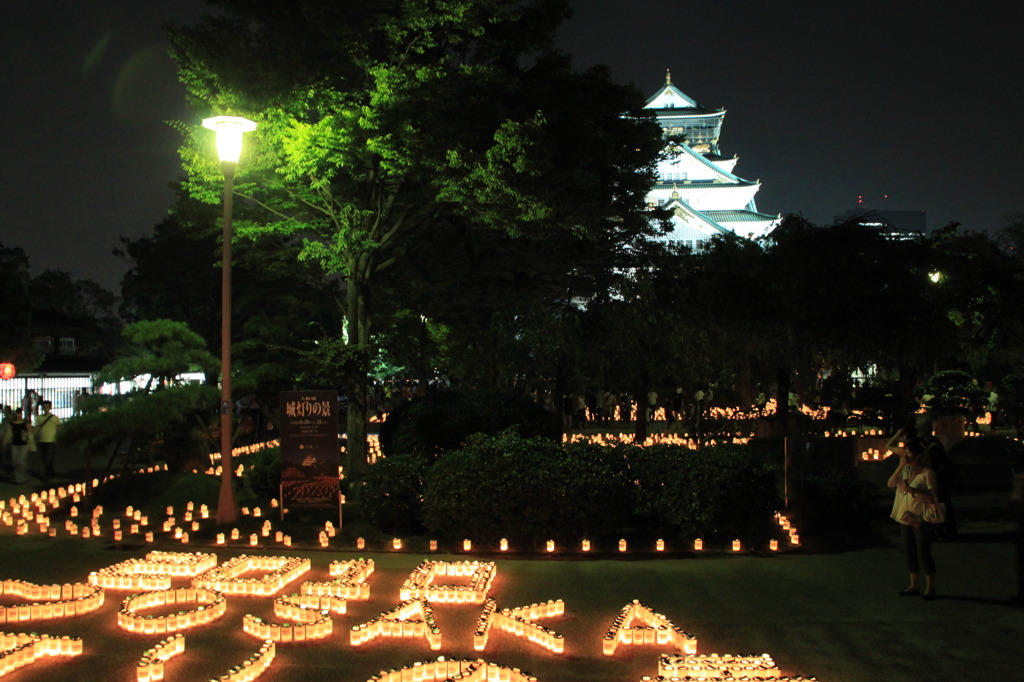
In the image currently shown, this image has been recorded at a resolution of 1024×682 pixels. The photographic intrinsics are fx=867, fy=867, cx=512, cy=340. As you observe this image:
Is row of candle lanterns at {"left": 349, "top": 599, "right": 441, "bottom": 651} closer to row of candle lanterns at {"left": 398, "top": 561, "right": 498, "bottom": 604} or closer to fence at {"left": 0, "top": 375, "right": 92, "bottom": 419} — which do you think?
row of candle lanterns at {"left": 398, "top": 561, "right": 498, "bottom": 604}

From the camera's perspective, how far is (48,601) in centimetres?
795

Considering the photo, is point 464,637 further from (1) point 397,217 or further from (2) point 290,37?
(1) point 397,217

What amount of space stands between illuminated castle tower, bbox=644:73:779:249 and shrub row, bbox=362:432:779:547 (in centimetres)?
5076

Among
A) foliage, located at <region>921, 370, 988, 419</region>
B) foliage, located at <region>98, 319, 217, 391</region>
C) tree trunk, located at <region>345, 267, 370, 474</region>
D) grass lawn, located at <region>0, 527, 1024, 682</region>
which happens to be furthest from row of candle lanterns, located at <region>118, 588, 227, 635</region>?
foliage, located at <region>921, 370, 988, 419</region>

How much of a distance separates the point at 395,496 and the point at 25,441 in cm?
963

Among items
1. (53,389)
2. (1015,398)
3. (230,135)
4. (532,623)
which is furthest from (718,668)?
(53,389)

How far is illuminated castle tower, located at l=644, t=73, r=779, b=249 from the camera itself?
6166cm

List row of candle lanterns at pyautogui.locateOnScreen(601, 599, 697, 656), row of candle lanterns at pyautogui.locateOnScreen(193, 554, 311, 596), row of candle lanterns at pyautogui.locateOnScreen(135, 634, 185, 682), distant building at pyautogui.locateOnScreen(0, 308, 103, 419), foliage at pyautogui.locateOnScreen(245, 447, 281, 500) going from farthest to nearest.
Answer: distant building at pyautogui.locateOnScreen(0, 308, 103, 419) < foliage at pyautogui.locateOnScreen(245, 447, 281, 500) < row of candle lanterns at pyautogui.locateOnScreen(193, 554, 311, 596) < row of candle lanterns at pyautogui.locateOnScreen(601, 599, 697, 656) < row of candle lanterns at pyautogui.locateOnScreen(135, 634, 185, 682)

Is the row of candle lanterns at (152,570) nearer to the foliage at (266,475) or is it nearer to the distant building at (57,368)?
the foliage at (266,475)

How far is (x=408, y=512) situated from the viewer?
10.7 metres

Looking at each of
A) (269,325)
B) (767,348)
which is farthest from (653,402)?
(767,348)

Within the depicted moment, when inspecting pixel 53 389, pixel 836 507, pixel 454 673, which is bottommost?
pixel 454 673

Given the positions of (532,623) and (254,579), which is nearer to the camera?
(532,623)

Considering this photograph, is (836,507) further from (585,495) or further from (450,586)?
(450,586)
